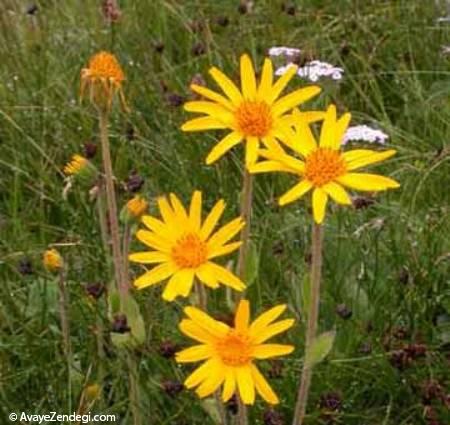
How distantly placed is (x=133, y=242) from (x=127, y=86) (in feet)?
2.13

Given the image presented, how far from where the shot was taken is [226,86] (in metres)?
1.34

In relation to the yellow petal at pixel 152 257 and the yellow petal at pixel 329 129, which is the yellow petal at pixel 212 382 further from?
the yellow petal at pixel 329 129

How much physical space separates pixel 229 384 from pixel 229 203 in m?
0.91

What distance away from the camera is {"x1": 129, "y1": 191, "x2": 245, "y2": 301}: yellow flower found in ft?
3.96

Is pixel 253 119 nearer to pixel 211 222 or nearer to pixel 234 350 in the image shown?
pixel 211 222

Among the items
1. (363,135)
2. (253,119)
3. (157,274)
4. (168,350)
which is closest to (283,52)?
(363,135)

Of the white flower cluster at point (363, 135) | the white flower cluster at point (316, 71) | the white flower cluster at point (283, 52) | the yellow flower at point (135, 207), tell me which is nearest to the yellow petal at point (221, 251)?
the yellow flower at point (135, 207)

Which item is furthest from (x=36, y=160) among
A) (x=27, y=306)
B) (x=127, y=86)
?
(x=27, y=306)

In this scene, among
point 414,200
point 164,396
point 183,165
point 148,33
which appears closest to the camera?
point 164,396

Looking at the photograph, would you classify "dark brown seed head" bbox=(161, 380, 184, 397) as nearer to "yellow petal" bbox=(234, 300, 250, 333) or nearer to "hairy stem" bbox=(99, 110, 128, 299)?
"hairy stem" bbox=(99, 110, 128, 299)

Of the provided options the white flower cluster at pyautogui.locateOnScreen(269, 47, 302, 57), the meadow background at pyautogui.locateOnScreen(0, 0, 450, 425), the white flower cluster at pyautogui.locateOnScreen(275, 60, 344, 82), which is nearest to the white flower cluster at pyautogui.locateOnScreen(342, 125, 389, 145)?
the meadow background at pyautogui.locateOnScreen(0, 0, 450, 425)

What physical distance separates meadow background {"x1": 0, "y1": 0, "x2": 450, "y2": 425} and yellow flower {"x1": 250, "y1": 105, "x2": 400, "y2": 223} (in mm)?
171

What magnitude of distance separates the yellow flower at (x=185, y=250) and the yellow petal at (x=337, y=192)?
99 millimetres

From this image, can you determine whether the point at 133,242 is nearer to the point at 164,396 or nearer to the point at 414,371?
the point at 164,396
